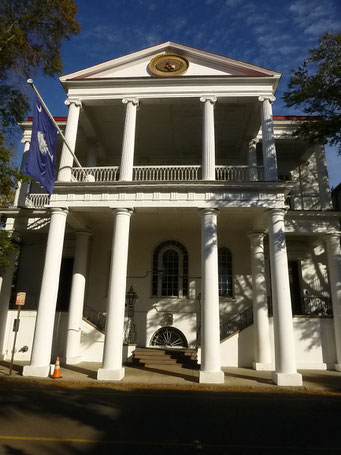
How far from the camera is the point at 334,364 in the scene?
1308 cm

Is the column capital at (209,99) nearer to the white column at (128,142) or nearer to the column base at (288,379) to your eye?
the white column at (128,142)

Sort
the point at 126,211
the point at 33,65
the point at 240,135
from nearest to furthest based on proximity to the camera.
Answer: the point at 126,211
the point at 33,65
the point at 240,135

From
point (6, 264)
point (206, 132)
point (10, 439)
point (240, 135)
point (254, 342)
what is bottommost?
point (10, 439)

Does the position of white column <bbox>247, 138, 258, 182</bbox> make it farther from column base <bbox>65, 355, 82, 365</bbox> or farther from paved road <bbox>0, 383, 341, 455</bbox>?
column base <bbox>65, 355, 82, 365</bbox>

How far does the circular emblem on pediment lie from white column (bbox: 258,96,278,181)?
11.9 feet

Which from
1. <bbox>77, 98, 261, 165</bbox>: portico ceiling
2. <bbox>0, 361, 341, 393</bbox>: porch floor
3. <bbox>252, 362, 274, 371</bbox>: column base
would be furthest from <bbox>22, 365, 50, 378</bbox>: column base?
<bbox>77, 98, 261, 165</bbox>: portico ceiling

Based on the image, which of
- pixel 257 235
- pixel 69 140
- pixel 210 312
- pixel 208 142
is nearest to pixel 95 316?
pixel 210 312

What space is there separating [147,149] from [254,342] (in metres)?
11.2

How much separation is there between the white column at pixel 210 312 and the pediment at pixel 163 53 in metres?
6.35

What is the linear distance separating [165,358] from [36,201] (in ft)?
30.1

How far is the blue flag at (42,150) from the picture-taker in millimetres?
9312

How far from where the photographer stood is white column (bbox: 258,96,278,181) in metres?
11.9

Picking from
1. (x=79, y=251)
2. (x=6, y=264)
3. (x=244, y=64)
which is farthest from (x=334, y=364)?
(x=6, y=264)

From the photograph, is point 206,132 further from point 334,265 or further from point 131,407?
point 131,407
